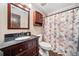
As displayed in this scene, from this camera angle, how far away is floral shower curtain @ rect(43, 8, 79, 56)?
118cm

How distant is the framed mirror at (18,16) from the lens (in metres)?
1.15

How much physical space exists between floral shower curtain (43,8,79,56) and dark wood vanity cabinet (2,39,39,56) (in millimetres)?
183

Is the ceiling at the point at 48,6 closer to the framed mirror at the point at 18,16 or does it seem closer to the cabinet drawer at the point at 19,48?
the framed mirror at the point at 18,16

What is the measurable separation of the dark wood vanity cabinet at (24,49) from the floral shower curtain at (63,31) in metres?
0.18

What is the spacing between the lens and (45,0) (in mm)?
1199

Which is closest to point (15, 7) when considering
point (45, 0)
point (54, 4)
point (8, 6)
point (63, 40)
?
point (8, 6)

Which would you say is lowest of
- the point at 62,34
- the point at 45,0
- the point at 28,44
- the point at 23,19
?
the point at 28,44

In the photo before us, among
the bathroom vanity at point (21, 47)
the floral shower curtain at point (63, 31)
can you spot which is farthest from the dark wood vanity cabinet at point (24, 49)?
the floral shower curtain at point (63, 31)

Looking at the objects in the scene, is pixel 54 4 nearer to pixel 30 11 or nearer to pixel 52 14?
pixel 52 14

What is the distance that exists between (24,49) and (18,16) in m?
0.43

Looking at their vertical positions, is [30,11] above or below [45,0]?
below

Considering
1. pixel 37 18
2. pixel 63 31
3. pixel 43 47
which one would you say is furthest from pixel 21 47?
pixel 63 31

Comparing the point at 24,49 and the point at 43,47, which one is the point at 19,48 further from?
the point at 43,47

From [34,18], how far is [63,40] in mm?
478
